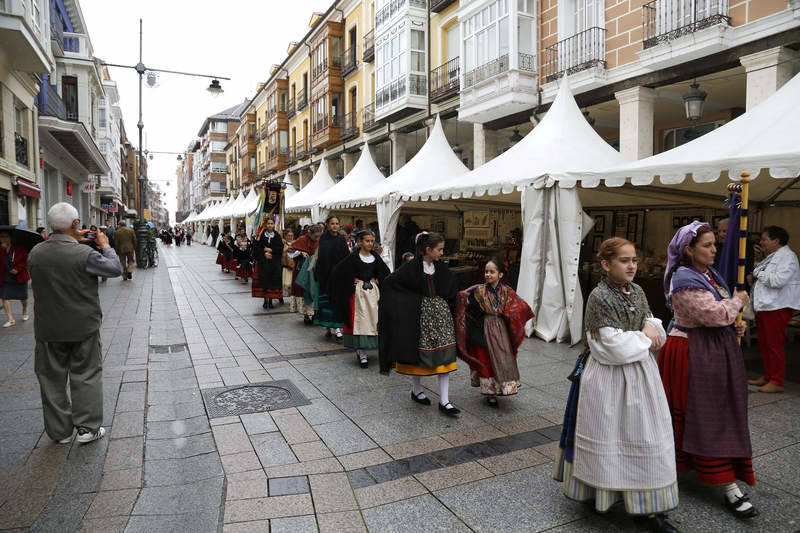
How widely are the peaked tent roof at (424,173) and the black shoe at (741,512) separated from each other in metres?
9.14

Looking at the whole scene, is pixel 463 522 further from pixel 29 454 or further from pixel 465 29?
pixel 465 29

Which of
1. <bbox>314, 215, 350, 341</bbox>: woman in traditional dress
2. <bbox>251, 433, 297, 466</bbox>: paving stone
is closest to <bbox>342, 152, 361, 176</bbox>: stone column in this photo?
<bbox>314, 215, 350, 341</bbox>: woman in traditional dress

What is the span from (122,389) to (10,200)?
40.8ft

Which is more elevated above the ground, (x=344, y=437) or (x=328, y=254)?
(x=328, y=254)

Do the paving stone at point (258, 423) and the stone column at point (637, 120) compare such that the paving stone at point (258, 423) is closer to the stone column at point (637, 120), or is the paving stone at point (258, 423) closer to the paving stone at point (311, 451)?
the paving stone at point (311, 451)

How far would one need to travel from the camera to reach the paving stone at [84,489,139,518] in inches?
127

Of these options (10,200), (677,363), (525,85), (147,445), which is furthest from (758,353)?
(10,200)

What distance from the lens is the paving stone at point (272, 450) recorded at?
3912 millimetres

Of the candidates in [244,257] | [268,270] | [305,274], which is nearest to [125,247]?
[244,257]

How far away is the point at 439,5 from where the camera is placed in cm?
1920

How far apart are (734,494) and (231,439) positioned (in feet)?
11.6

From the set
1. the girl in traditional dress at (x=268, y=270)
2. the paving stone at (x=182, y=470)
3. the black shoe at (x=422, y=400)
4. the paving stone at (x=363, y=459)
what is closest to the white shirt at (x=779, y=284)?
the black shoe at (x=422, y=400)

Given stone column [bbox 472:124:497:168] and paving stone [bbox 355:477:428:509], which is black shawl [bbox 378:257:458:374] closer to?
paving stone [bbox 355:477:428:509]

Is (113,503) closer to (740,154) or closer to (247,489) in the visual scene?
(247,489)
